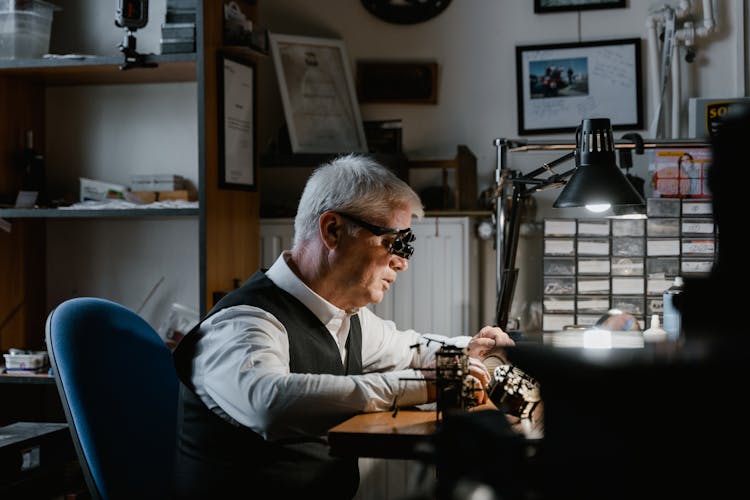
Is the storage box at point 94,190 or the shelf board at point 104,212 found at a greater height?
the storage box at point 94,190

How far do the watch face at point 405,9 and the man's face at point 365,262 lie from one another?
1.82 meters

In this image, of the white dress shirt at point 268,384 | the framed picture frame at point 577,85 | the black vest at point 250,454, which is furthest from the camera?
the framed picture frame at point 577,85

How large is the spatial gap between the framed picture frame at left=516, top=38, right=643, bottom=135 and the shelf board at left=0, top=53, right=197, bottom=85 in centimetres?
139

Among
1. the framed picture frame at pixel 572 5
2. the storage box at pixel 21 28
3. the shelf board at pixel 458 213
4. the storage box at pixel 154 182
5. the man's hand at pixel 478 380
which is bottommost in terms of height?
the man's hand at pixel 478 380

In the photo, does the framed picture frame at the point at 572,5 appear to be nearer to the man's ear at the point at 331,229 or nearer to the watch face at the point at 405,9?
the watch face at the point at 405,9

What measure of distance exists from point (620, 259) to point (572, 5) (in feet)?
3.62

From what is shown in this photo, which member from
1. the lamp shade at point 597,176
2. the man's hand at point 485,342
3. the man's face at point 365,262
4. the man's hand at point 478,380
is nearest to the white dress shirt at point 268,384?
the man's hand at point 478,380

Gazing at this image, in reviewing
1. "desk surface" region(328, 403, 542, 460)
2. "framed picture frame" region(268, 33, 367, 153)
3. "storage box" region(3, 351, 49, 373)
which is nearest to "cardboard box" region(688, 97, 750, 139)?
"framed picture frame" region(268, 33, 367, 153)

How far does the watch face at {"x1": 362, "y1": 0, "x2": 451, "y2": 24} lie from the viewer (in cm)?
389

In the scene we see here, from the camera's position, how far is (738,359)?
0.70m

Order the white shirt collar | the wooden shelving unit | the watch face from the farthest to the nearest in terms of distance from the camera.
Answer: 1. the watch face
2. the wooden shelving unit
3. the white shirt collar

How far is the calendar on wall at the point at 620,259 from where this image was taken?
3.45 m

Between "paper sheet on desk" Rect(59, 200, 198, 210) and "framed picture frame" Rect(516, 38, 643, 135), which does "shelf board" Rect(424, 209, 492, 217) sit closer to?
"framed picture frame" Rect(516, 38, 643, 135)

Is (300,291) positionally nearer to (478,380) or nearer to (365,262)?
(365,262)
